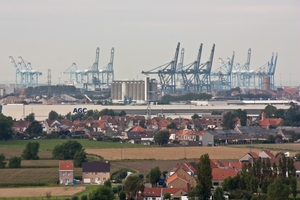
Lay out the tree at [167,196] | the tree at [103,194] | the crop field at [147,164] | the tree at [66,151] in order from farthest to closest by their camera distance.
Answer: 1. the tree at [66,151]
2. the crop field at [147,164]
3. the tree at [167,196]
4. the tree at [103,194]

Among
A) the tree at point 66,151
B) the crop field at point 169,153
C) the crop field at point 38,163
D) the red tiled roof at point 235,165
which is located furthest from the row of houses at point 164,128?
the red tiled roof at point 235,165

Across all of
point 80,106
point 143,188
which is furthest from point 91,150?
point 80,106

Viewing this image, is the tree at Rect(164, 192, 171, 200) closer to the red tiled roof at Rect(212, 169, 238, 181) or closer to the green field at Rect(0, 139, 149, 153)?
the red tiled roof at Rect(212, 169, 238, 181)

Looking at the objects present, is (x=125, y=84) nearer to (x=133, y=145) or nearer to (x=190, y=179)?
(x=133, y=145)

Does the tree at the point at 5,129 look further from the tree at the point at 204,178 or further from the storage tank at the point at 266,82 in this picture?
the storage tank at the point at 266,82

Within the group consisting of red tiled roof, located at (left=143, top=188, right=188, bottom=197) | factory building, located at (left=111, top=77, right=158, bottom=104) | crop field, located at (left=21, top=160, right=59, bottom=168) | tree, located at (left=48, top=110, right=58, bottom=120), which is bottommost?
red tiled roof, located at (left=143, top=188, right=188, bottom=197)

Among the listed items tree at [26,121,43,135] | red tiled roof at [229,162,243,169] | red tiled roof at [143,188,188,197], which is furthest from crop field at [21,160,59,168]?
tree at [26,121,43,135]
